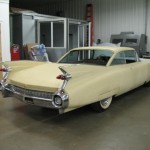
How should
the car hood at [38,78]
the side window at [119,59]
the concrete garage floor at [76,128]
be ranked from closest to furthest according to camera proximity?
the concrete garage floor at [76,128] → the car hood at [38,78] → the side window at [119,59]

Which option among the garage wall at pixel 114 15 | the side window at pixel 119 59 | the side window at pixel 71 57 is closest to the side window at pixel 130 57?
the side window at pixel 119 59

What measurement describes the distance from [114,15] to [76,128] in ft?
31.5

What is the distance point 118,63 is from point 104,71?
90 cm

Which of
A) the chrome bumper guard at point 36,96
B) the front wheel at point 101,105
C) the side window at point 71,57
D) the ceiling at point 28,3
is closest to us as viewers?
the chrome bumper guard at point 36,96

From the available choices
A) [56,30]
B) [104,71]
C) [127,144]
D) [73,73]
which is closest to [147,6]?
[56,30]

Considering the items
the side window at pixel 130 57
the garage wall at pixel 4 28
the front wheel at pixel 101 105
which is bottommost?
the front wheel at pixel 101 105

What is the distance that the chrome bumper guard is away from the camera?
3.77 metres

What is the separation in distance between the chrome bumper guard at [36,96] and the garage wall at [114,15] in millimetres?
8685

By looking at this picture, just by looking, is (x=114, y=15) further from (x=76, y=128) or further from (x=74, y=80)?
(x=76, y=128)

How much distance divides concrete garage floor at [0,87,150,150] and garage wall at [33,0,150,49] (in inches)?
288

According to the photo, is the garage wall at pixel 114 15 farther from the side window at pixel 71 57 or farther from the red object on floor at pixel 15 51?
the side window at pixel 71 57

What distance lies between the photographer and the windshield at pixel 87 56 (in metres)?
5.71

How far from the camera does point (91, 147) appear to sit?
128 inches

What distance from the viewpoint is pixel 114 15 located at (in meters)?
12.5
